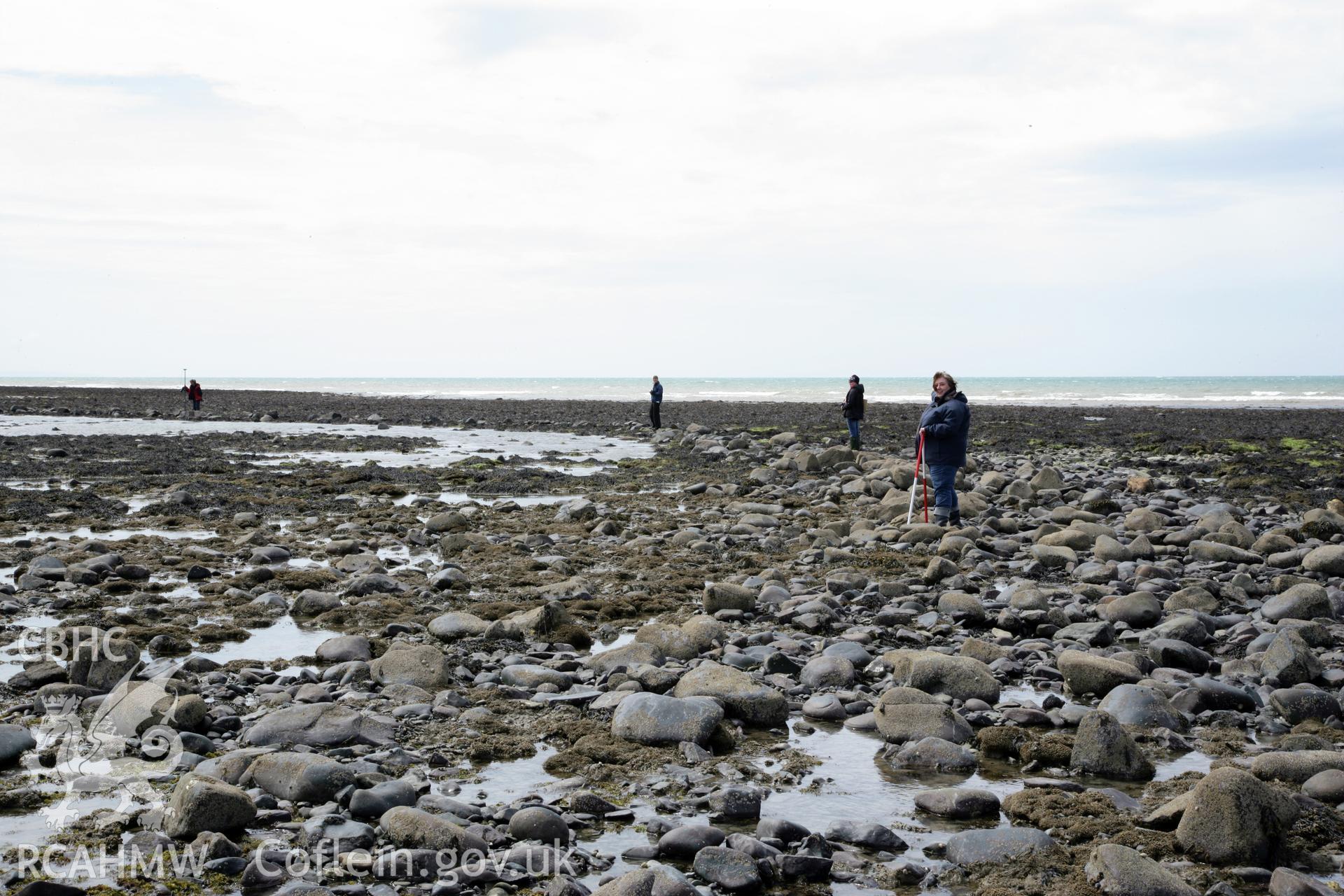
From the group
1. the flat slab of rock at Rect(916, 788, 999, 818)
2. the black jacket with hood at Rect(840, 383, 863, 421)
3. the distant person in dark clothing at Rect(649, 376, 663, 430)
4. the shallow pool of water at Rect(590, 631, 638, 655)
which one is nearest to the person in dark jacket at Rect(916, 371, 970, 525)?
the shallow pool of water at Rect(590, 631, 638, 655)

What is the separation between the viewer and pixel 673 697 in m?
6.58

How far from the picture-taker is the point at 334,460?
25.9 meters

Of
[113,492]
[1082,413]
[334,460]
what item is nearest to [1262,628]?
[113,492]

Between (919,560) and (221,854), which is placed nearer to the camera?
(221,854)

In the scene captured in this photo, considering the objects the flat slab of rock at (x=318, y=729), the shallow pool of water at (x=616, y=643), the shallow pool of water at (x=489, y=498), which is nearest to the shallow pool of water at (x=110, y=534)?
the shallow pool of water at (x=489, y=498)

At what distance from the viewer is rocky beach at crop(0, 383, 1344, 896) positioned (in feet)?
15.3

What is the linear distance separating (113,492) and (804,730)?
1626 cm

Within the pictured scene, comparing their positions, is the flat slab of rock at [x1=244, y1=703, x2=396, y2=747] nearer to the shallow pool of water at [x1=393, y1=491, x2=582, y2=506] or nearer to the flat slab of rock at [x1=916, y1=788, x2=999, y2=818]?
the flat slab of rock at [x1=916, y1=788, x2=999, y2=818]

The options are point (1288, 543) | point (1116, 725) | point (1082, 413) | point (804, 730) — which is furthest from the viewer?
point (1082, 413)

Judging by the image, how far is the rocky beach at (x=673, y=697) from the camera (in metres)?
4.67

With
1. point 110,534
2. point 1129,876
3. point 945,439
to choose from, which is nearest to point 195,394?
point 110,534

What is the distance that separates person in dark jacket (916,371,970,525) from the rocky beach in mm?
733

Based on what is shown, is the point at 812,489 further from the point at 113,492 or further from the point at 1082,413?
the point at 1082,413

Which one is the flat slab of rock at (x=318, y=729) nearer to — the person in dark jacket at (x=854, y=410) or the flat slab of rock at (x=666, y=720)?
the flat slab of rock at (x=666, y=720)
